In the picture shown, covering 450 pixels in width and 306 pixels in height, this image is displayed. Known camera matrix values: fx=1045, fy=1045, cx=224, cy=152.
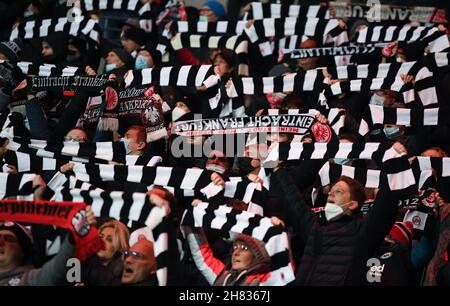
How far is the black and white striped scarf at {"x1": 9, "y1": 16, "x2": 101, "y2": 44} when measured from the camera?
10242mm

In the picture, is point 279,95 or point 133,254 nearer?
point 133,254

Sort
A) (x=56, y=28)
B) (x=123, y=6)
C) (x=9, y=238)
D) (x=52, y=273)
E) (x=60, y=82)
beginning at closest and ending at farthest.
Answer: (x=52, y=273) < (x=9, y=238) < (x=60, y=82) < (x=56, y=28) < (x=123, y=6)

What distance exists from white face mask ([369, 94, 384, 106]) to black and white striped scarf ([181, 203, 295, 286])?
244 centimetres

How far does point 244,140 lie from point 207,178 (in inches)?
33.5

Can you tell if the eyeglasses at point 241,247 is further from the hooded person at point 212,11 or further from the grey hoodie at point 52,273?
the hooded person at point 212,11

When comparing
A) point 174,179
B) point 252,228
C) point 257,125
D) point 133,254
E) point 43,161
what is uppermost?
point 257,125

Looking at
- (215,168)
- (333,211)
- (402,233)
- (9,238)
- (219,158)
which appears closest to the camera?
(9,238)

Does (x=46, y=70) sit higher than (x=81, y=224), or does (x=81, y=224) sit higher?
(x=46, y=70)

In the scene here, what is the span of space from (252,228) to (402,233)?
1123 mm

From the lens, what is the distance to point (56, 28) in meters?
10.4

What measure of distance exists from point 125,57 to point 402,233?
12.1 ft

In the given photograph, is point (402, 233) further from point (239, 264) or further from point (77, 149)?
point (77, 149)

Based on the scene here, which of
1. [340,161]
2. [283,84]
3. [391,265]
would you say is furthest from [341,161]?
[391,265]

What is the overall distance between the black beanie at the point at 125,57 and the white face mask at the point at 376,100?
2.28m
